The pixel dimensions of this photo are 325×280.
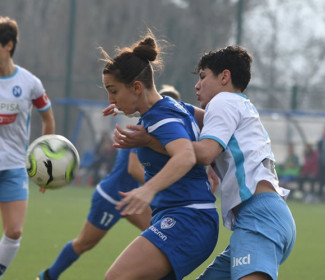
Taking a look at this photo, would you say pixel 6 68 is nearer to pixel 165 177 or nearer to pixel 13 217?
pixel 13 217

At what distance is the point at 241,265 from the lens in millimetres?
4320

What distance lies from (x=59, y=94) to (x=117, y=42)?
4591mm

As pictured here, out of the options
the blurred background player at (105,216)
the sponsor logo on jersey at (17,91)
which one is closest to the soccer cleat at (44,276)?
the blurred background player at (105,216)

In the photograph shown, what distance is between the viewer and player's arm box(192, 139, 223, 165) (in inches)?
167

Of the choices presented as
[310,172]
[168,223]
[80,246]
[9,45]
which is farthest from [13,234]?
[310,172]

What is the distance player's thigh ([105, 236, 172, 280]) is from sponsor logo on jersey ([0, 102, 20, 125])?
8.52ft

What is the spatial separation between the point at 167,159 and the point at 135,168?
7.45ft

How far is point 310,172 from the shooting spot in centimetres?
1794

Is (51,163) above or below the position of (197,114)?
below

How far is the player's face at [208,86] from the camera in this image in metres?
4.71

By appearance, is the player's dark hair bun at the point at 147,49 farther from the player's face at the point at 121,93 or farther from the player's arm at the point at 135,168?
the player's arm at the point at 135,168

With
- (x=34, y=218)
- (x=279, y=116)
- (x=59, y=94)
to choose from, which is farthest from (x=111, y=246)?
(x=59, y=94)

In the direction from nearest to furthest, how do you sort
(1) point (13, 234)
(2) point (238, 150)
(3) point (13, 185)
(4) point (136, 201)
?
1. (4) point (136, 201)
2. (2) point (238, 150)
3. (1) point (13, 234)
4. (3) point (13, 185)

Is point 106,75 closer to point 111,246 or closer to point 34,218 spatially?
point 111,246
